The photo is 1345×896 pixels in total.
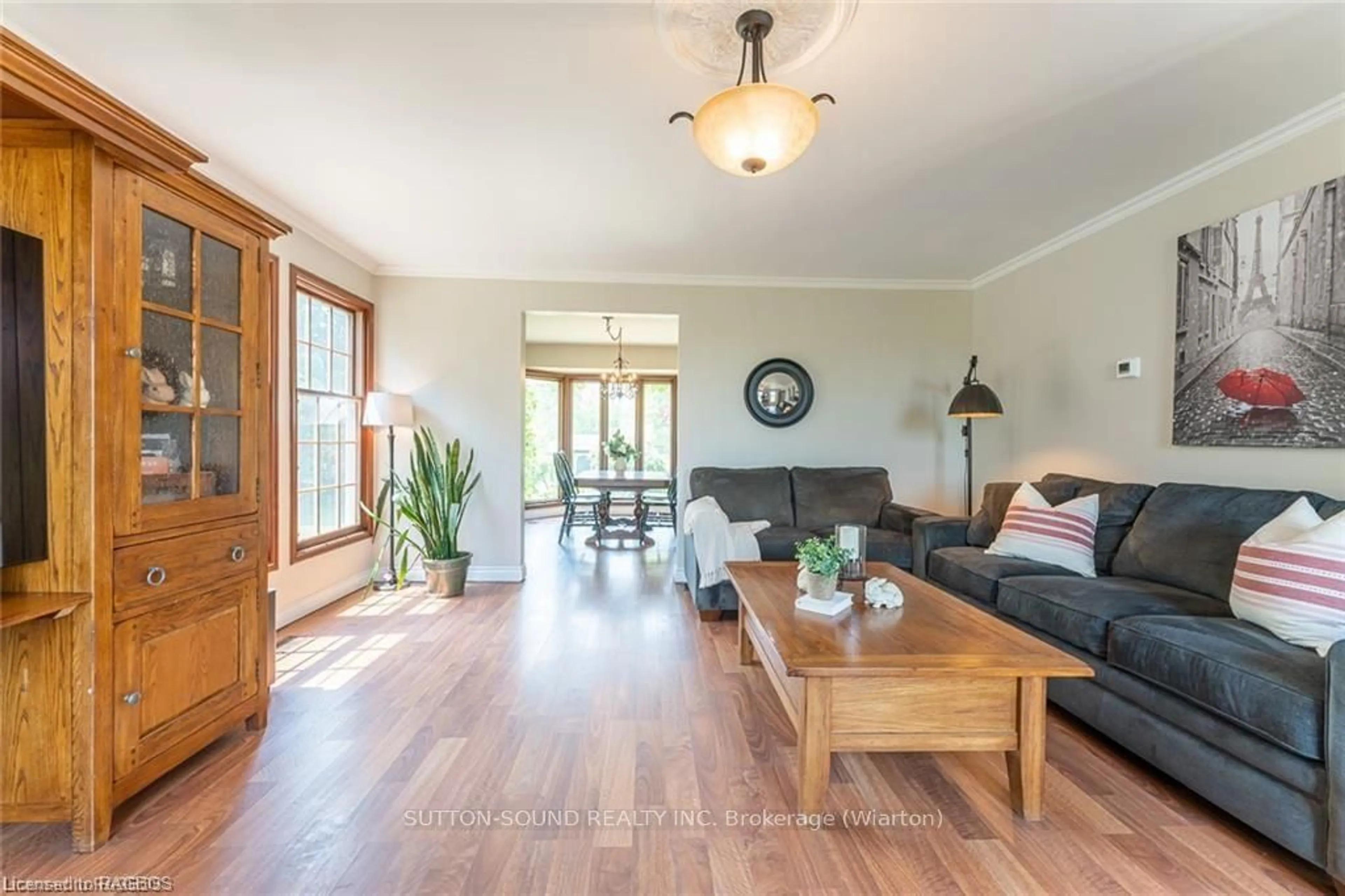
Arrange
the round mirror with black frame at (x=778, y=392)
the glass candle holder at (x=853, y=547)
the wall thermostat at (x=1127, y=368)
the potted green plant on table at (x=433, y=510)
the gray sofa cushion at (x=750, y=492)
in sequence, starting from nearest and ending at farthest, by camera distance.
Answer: the glass candle holder at (x=853, y=547) → the wall thermostat at (x=1127, y=368) → the potted green plant on table at (x=433, y=510) → the gray sofa cushion at (x=750, y=492) → the round mirror with black frame at (x=778, y=392)

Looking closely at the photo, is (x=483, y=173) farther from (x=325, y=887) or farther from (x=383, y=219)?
(x=325, y=887)

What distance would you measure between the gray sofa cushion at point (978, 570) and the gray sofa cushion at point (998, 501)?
0.11 metres

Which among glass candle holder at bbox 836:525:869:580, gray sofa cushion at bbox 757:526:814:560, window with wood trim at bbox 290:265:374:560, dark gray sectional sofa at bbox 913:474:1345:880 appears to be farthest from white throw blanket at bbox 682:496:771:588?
window with wood trim at bbox 290:265:374:560

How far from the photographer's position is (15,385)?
5.00 feet

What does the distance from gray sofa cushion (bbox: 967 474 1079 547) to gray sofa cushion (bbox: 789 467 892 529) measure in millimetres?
824

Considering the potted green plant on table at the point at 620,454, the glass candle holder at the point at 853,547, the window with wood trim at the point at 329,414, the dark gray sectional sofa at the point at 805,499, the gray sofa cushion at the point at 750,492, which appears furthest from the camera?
the potted green plant on table at the point at 620,454

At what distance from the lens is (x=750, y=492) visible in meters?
4.39

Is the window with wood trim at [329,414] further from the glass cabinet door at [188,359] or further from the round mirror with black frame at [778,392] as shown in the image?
the round mirror with black frame at [778,392]

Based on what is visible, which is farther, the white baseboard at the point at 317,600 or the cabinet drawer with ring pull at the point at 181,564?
the white baseboard at the point at 317,600

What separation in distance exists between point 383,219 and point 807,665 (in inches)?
141

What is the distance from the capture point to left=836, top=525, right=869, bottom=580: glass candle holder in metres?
2.60

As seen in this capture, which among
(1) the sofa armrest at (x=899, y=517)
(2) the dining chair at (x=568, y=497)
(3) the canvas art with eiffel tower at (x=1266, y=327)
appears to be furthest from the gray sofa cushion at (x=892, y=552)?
(2) the dining chair at (x=568, y=497)

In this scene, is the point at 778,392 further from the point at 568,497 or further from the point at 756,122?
the point at 756,122

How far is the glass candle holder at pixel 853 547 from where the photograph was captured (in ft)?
8.52
